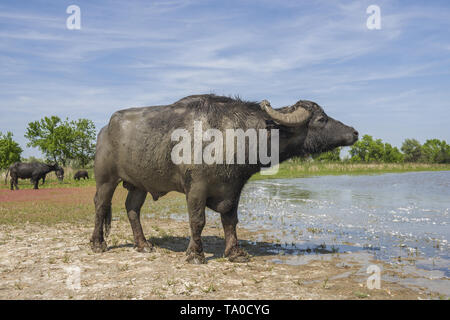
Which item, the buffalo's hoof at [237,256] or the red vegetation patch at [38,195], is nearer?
the buffalo's hoof at [237,256]

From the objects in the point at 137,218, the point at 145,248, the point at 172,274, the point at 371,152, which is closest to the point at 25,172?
the point at 137,218

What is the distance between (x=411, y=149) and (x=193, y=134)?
8826 centimetres

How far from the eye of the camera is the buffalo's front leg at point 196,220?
5.62 meters

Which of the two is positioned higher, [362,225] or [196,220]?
[196,220]

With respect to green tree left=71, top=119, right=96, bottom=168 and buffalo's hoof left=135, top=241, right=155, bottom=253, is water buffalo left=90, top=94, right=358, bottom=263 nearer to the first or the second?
buffalo's hoof left=135, top=241, right=155, bottom=253

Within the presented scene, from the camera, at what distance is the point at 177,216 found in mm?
11281

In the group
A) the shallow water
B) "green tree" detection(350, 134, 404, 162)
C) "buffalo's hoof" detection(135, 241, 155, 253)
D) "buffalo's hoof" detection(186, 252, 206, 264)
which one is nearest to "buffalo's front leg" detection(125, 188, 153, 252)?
"buffalo's hoof" detection(135, 241, 155, 253)

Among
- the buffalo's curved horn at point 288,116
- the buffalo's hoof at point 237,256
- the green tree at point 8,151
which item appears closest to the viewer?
the buffalo's curved horn at point 288,116

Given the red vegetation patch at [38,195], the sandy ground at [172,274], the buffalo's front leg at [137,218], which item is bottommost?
the red vegetation patch at [38,195]

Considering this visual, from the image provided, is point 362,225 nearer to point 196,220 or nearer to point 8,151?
point 196,220

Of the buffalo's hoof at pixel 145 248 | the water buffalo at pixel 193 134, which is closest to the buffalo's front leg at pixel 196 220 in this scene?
the water buffalo at pixel 193 134

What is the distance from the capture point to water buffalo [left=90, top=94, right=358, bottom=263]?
565cm

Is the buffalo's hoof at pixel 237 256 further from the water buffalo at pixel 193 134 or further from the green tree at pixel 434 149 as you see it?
the green tree at pixel 434 149

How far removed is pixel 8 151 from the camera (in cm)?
5472
